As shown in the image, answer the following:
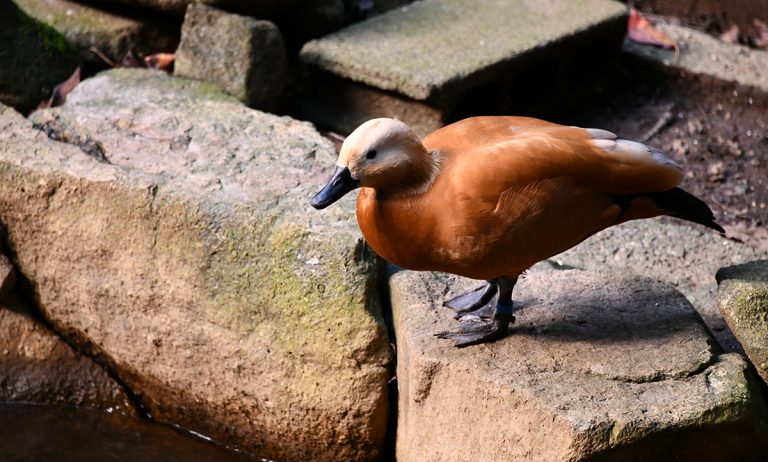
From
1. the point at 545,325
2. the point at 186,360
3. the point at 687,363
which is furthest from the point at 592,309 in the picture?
the point at 186,360

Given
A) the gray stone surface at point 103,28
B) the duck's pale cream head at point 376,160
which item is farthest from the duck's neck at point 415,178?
the gray stone surface at point 103,28

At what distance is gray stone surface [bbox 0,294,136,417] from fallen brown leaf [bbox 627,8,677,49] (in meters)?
3.02

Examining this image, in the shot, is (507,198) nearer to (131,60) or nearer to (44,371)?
(44,371)

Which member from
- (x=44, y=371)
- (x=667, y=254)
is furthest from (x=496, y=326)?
(x=44, y=371)

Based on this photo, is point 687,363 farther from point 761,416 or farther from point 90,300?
point 90,300

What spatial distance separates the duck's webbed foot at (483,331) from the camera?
111 inches

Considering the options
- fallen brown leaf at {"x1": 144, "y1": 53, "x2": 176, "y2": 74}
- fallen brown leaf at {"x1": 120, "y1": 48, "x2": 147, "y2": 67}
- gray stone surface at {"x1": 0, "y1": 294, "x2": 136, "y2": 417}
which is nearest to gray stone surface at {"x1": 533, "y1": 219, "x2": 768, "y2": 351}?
gray stone surface at {"x1": 0, "y1": 294, "x2": 136, "y2": 417}

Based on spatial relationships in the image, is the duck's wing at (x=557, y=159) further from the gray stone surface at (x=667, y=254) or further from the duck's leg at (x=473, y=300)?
the gray stone surface at (x=667, y=254)

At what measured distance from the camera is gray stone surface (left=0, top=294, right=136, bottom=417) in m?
3.56

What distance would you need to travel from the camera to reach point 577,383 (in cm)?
266

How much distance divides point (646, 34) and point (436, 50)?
139cm

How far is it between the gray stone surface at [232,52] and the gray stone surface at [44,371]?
115cm

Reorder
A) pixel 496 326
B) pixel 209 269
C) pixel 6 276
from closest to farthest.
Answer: pixel 496 326
pixel 209 269
pixel 6 276

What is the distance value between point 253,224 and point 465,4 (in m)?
2.05
